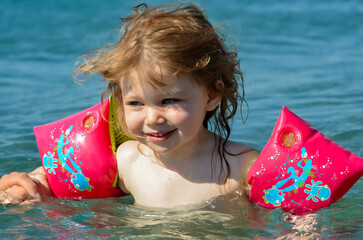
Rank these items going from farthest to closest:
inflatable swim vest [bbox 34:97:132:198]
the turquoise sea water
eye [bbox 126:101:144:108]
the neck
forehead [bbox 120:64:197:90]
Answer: inflatable swim vest [bbox 34:97:132:198] < the neck < the turquoise sea water < eye [bbox 126:101:144:108] < forehead [bbox 120:64:197:90]

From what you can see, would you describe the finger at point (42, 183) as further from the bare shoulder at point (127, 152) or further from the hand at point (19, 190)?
the bare shoulder at point (127, 152)

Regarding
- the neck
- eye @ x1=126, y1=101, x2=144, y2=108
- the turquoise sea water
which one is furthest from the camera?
the neck

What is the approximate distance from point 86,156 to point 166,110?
3.07ft

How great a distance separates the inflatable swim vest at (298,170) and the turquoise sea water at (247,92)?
10 centimetres

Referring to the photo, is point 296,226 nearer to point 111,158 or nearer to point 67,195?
point 111,158

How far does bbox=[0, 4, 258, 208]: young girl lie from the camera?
3312 mm

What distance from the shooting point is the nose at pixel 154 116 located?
10.9 ft

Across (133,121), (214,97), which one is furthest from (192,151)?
(133,121)

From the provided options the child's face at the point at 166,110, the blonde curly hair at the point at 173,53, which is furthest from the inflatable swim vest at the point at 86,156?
the child's face at the point at 166,110

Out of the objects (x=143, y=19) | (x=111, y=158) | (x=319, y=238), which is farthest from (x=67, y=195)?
(x=319, y=238)

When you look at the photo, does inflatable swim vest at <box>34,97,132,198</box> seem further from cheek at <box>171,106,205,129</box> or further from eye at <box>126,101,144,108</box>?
cheek at <box>171,106,205,129</box>

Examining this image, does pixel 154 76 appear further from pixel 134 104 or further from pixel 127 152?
pixel 127 152

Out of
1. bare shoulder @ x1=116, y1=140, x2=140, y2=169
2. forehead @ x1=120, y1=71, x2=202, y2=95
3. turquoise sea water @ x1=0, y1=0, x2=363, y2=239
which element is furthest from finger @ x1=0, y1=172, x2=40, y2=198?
forehead @ x1=120, y1=71, x2=202, y2=95

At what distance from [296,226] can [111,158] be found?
50.7 inches
